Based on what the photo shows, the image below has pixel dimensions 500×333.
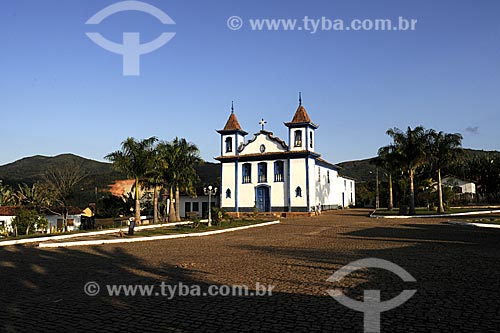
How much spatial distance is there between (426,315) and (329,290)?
196 centimetres

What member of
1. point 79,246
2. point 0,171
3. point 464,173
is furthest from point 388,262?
point 0,171

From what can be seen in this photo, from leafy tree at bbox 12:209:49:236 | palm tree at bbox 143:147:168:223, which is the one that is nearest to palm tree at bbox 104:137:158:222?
palm tree at bbox 143:147:168:223

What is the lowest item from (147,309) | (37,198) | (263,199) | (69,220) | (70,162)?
(147,309)

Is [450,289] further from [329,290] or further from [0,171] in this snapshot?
[0,171]

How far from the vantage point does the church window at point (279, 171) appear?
4075cm

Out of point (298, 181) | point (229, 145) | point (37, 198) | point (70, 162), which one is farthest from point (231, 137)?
point (70, 162)

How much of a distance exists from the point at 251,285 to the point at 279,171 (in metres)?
32.9

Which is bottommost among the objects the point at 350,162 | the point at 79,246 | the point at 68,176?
the point at 79,246

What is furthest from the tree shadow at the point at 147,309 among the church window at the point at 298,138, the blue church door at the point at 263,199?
the blue church door at the point at 263,199

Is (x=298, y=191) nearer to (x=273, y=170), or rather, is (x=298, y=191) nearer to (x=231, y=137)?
(x=273, y=170)

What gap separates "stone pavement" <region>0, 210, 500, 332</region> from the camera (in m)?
5.73

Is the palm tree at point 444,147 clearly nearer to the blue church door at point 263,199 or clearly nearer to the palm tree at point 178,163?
the blue church door at point 263,199

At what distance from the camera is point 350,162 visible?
12350cm

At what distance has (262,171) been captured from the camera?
137 ft
